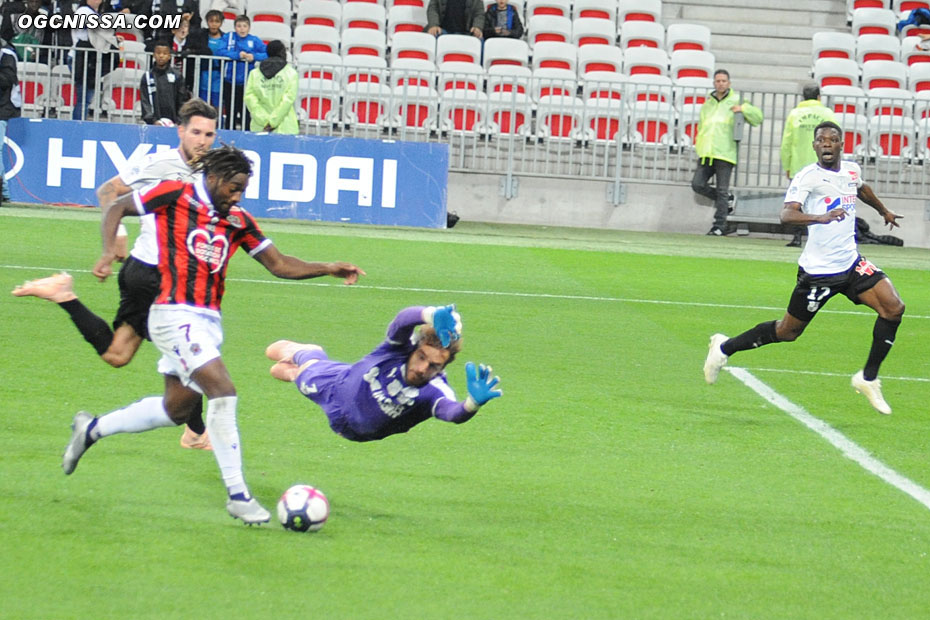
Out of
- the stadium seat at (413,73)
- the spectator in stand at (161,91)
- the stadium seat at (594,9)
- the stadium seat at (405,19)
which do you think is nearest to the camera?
the spectator in stand at (161,91)

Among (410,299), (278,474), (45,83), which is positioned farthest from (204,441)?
(45,83)

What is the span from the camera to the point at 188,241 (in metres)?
6.10

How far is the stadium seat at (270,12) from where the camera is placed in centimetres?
2409

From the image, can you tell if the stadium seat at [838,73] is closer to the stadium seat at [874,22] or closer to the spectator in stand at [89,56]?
the stadium seat at [874,22]

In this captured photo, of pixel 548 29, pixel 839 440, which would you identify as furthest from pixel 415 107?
pixel 839 440

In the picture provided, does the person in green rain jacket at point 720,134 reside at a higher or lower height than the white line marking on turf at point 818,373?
higher

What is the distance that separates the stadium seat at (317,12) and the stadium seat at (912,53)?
34.4 ft

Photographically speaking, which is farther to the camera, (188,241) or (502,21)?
(502,21)

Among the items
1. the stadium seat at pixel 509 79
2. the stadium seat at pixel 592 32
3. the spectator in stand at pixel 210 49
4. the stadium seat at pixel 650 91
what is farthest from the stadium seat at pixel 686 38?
the spectator in stand at pixel 210 49

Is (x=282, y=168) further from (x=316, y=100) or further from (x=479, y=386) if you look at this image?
(x=479, y=386)

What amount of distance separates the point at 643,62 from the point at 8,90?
10.7 metres

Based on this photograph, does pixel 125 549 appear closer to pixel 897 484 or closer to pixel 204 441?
pixel 204 441

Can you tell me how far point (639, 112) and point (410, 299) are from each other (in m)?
9.87

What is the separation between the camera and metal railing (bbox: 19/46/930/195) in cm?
2145
